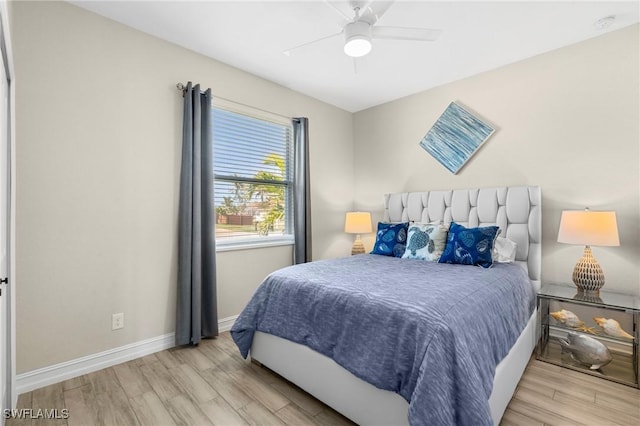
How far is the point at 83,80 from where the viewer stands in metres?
2.21

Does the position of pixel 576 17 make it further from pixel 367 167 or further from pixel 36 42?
pixel 36 42

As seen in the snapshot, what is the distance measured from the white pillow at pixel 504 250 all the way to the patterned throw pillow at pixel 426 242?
45cm

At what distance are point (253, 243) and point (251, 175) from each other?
2.43 ft

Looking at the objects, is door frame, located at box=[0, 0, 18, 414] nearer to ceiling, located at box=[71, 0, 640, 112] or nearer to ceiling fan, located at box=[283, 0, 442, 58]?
ceiling, located at box=[71, 0, 640, 112]

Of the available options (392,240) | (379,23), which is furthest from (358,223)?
(379,23)

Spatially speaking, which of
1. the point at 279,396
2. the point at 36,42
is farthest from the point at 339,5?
the point at 279,396

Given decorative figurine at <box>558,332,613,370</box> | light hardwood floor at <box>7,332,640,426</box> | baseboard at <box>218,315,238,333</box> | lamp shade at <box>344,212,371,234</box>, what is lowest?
light hardwood floor at <box>7,332,640,426</box>

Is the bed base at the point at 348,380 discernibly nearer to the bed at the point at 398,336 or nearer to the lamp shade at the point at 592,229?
the bed at the point at 398,336

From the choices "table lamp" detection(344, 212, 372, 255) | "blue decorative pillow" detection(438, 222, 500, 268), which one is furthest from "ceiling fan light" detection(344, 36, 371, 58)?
"table lamp" detection(344, 212, 372, 255)

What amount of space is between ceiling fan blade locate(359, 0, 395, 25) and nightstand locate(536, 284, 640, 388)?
2405 millimetres

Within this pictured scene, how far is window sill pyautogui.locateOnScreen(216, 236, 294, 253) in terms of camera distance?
10.0 ft

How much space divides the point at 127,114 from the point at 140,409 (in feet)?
6.82

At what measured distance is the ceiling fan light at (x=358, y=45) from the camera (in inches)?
79.4

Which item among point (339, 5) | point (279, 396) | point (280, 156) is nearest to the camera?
point (279, 396)
